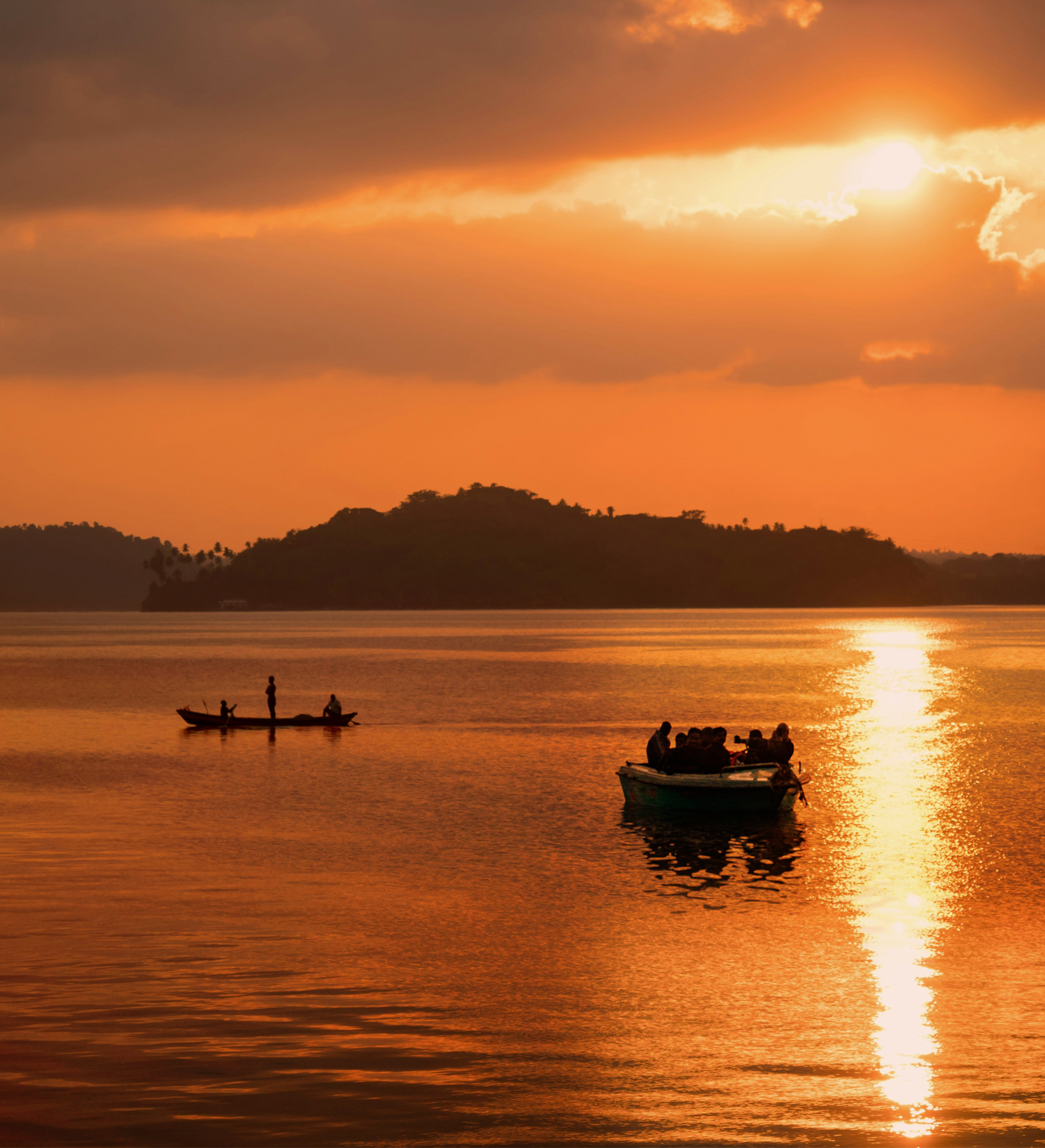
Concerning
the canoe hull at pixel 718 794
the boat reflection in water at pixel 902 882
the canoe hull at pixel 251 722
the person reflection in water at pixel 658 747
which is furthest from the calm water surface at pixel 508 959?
the canoe hull at pixel 251 722

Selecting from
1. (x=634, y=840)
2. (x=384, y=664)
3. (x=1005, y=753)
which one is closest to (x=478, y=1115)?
(x=634, y=840)

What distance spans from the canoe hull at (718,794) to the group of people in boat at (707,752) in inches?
19.7

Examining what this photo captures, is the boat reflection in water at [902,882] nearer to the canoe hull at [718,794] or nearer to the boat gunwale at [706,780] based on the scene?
the canoe hull at [718,794]

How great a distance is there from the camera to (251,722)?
74375 mm

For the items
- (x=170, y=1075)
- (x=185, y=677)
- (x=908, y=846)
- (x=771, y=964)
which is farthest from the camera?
(x=185, y=677)

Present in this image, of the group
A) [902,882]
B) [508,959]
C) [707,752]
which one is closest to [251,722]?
[707,752]

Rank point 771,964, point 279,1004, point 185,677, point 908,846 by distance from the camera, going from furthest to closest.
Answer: point 185,677
point 908,846
point 771,964
point 279,1004

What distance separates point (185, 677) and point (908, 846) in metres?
115

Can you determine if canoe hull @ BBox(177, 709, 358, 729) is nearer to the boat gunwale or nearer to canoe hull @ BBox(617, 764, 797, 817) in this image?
the boat gunwale

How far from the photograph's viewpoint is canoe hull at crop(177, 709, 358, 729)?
238ft

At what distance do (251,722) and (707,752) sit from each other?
133 feet

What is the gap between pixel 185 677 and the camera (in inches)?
5522

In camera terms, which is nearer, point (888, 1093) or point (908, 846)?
point (888, 1093)

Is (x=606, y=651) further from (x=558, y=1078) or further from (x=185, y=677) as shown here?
(x=558, y=1078)
